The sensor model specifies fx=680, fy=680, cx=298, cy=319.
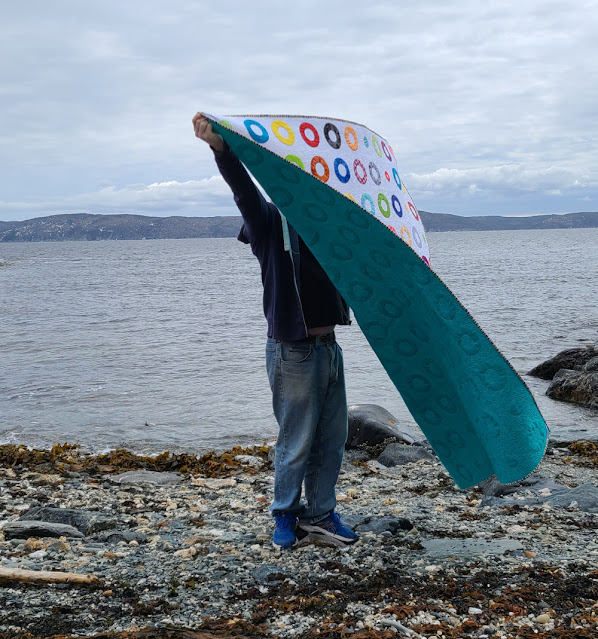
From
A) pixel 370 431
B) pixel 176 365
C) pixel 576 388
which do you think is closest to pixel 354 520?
pixel 370 431

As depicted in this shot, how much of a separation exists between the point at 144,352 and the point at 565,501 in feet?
45.6

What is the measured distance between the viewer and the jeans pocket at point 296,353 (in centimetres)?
416

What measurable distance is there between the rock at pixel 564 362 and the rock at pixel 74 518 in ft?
36.5

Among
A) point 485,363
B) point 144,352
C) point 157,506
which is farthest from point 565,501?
point 144,352

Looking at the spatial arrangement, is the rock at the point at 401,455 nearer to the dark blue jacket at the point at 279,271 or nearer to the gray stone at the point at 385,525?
the gray stone at the point at 385,525

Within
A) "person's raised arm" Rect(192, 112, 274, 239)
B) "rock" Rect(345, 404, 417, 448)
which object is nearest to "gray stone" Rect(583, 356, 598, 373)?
"rock" Rect(345, 404, 417, 448)

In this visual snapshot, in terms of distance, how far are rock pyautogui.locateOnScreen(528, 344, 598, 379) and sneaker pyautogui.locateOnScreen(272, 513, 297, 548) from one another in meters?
11.0

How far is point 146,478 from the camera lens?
7047 mm

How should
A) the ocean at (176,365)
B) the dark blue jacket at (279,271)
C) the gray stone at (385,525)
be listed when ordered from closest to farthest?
1. the dark blue jacket at (279,271)
2. the gray stone at (385,525)
3. the ocean at (176,365)

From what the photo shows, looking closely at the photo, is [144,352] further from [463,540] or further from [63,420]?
[463,540]

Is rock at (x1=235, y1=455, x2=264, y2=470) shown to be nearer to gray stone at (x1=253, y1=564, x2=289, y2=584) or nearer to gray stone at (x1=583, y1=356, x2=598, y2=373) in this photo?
gray stone at (x1=253, y1=564, x2=289, y2=584)

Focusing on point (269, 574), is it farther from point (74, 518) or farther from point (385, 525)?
point (74, 518)

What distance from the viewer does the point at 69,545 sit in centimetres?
449

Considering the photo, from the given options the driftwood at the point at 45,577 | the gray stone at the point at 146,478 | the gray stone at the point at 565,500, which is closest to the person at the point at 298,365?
the driftwood at the point at 45,577
